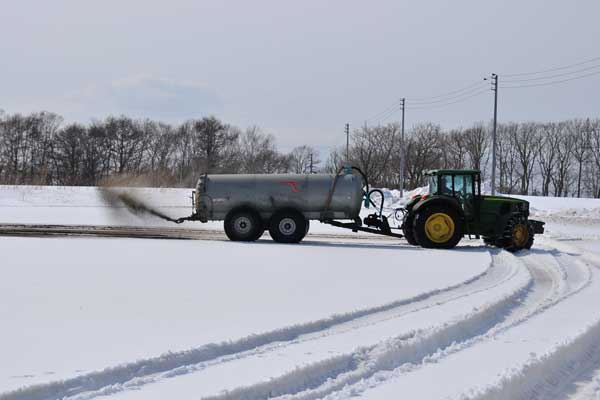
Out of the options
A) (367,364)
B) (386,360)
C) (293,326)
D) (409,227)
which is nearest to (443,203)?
(409,227)

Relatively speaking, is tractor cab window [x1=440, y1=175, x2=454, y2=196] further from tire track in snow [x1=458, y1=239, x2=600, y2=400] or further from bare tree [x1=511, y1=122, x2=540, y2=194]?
bare tree [x1=511, y1=122, x2=540, y2=194]

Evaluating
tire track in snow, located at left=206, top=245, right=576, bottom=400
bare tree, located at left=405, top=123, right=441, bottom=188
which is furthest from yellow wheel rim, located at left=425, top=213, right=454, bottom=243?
bare tree, located at left=405, top=123, right=441, bottom=188

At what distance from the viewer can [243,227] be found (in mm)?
19766

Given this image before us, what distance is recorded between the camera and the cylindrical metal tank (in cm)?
1980

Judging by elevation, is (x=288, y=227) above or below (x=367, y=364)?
above

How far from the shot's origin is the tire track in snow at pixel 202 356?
536cm

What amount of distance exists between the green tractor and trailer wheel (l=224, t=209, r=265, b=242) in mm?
4216

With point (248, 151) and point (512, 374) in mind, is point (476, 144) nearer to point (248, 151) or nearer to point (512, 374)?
point (248, 151)

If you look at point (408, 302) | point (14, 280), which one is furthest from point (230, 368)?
point (14, 280)

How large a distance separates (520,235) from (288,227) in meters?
6.33

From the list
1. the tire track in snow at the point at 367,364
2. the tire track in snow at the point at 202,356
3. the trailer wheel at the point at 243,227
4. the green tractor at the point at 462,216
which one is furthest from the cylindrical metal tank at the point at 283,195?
the tire track in snow at the point at 367,364

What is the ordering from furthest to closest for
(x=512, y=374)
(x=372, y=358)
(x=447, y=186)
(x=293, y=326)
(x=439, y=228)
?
(x=447, y=186) < (x=439, y=228) < (x=293, y=326) < (x=372, y=358) < (x=512, y=374)

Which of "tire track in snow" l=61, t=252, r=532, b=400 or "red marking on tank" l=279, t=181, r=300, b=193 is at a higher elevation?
"red marking on tank" l=279, t=181, r=300, b=193

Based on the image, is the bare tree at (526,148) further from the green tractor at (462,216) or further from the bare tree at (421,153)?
the green tractor at (462,216)
